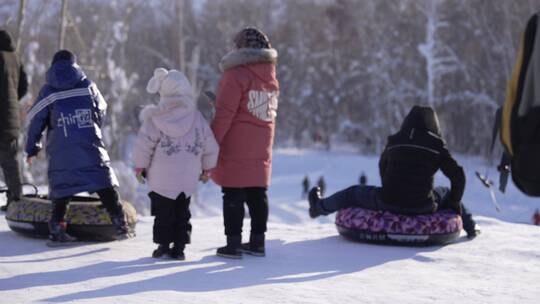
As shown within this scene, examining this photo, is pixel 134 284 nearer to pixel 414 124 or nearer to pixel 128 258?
pixel 128 258

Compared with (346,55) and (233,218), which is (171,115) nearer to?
(233,218)

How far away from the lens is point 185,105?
17.6ft

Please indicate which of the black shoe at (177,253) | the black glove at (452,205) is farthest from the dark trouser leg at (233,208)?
the black glove at (452,205)

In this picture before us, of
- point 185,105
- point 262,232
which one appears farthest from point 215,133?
point 262,232

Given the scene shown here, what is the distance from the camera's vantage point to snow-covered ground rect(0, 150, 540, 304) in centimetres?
435

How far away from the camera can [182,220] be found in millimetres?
5379

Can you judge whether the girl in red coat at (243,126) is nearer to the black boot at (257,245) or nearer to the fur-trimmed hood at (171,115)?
the black boot at (257,245)

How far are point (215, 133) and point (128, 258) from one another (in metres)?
1.13

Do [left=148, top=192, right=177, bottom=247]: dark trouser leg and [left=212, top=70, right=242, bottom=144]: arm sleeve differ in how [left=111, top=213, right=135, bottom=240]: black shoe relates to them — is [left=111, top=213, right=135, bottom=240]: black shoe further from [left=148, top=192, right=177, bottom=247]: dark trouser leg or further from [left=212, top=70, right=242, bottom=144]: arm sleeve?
[left=212, top=70, right=242, bottom=144]: arm sleeve

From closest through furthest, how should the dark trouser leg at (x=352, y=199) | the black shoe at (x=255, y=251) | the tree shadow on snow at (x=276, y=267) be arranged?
the tree shadow on snow at (x=276, y=267), the black shoe at (x=255, y=251), the dark trouser leg at (x=352, y=199)

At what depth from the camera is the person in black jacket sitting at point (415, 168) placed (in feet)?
20.2

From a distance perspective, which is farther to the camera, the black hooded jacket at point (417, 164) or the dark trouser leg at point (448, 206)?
the dark trouser leg at point (448, 206)

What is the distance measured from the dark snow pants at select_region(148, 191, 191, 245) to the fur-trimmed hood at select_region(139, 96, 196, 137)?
0.47 metres

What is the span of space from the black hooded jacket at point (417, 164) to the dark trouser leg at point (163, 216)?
1973mm
